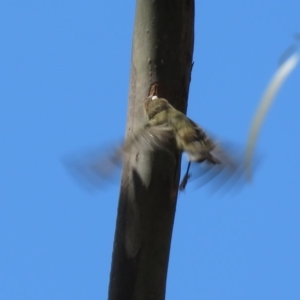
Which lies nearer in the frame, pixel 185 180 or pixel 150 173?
pixel 150 173

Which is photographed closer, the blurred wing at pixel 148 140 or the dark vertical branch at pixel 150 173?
the dark vertical branch at pixel 150 173

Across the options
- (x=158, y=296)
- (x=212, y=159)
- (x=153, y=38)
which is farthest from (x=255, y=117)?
(x=212, y=159)

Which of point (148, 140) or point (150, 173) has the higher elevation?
point (148, 140)

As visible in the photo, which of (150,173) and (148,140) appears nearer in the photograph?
(150,173)

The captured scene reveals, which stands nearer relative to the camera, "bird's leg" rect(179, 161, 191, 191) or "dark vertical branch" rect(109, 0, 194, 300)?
"dark vertical branch" rect(109, 0, 194, 300)

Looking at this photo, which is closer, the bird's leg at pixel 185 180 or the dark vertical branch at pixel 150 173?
the dark vertical branch at pixel 150 173

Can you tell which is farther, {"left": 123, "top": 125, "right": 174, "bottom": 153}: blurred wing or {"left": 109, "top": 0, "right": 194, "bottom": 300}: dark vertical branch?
{"left": 123, "top": 125, "right": 174, "bottom": 153}: blurred wing

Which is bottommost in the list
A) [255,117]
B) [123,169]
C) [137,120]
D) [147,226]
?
[255,117]

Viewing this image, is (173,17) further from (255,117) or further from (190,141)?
(255,117)
